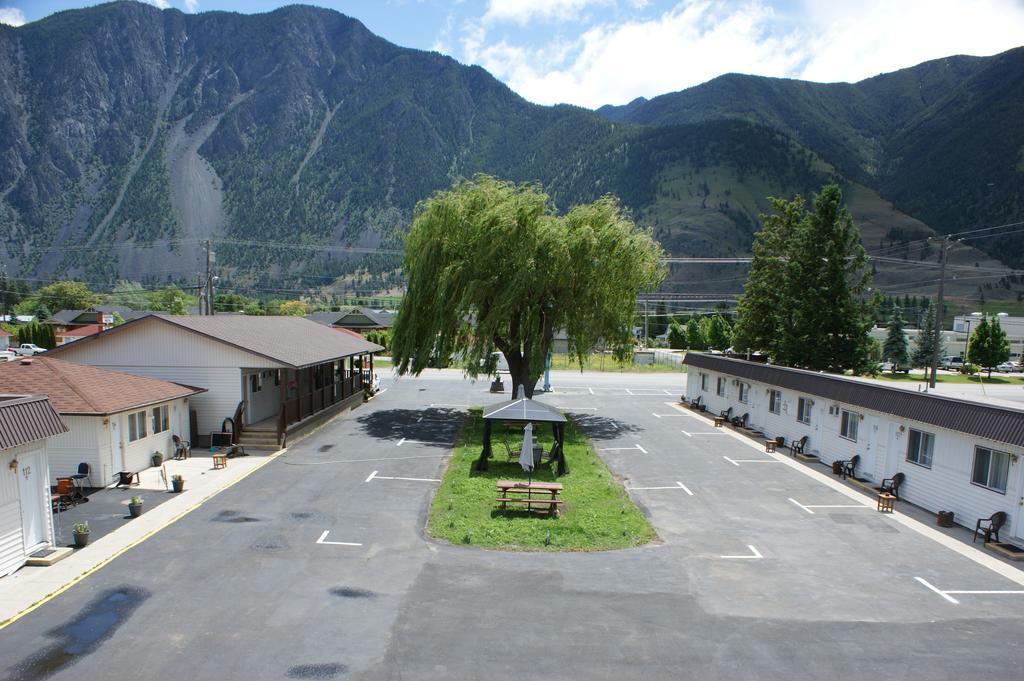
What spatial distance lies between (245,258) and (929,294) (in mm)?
212792

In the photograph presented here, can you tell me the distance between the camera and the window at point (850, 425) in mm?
20109

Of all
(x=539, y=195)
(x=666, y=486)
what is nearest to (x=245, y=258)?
(x=539, y=195)

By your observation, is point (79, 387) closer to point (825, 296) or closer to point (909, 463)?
point (909, 463)

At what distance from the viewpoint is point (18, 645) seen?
865 centimetres

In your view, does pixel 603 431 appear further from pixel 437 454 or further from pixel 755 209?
pixel 755 209

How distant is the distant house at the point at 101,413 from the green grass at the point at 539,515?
9.50m

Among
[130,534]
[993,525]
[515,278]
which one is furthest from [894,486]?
[130,534]

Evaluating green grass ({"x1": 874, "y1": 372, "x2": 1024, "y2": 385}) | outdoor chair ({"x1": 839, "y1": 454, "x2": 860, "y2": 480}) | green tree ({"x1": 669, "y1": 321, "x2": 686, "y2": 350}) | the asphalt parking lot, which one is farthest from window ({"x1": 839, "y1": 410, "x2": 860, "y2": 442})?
green tree ({"x1": 669, "y1": 321, "x2": 686, "y2": 350})

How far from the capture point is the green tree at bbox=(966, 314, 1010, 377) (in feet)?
184

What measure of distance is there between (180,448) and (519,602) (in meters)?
15.2

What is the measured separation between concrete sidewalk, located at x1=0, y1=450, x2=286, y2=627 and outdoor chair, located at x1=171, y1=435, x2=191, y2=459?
0.30 m

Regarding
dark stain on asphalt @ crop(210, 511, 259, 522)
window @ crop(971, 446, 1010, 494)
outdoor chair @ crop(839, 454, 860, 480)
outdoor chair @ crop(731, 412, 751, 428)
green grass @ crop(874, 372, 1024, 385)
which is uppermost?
window @ crop(971, 446, 1010, 494)

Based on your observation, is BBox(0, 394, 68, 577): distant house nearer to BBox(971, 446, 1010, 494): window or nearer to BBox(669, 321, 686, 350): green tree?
BBox(971, 446, 1010, 494): window

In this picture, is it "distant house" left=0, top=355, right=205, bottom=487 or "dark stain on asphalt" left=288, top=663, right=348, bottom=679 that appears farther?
"distant house" left=0, top=355, right=205, bottom=487
